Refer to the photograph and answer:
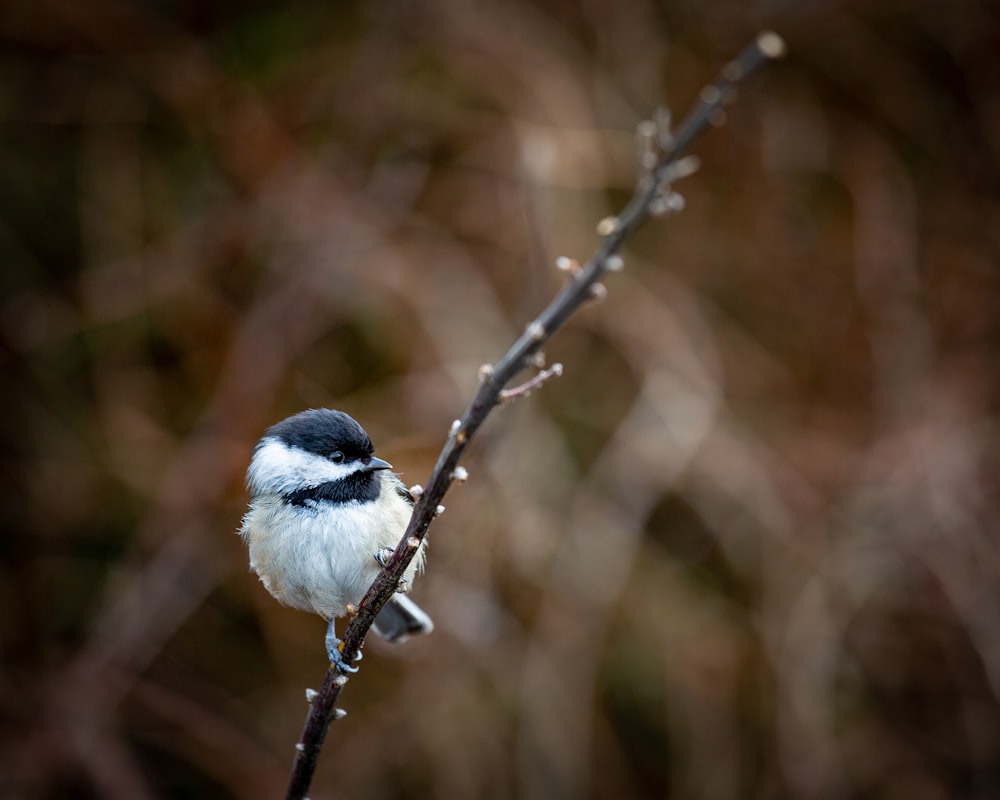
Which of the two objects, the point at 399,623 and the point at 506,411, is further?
the point at 506,411

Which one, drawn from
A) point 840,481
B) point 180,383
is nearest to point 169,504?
point 180,383

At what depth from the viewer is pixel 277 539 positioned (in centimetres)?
166

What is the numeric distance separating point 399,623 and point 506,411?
1195 millimetres

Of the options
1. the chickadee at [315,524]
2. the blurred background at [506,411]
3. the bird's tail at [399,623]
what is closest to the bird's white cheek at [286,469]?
the chickadee at [315,524]

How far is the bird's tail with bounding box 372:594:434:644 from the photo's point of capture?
A: 6.33 ft

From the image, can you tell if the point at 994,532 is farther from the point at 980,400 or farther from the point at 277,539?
the point at 277,539

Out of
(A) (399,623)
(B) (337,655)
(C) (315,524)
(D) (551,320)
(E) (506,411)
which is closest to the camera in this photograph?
(D) (551,320)

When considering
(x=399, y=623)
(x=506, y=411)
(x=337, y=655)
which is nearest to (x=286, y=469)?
(x=337, y=655)

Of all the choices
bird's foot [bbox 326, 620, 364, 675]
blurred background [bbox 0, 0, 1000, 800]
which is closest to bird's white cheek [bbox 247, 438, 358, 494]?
bird's foot [bbox 326, 620, 364, 675]

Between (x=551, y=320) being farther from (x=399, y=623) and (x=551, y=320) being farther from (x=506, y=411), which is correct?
(x=506, y=411)

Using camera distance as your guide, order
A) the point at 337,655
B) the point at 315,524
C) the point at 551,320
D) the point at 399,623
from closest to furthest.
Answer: the point at 551,320
the point at 337,655
the point at 315,524
the point at 399,623

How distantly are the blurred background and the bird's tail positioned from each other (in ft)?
3.51

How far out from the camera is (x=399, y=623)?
1993mm

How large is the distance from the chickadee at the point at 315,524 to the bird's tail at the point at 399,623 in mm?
248
